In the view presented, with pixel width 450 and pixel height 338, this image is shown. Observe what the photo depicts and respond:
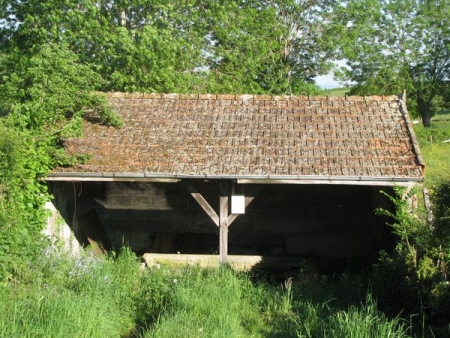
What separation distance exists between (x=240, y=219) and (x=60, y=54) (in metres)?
5.05

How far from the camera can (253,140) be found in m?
9.05

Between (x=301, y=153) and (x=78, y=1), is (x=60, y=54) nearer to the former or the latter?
(x=301, y=153)

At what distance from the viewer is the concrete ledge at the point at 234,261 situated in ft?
29.5

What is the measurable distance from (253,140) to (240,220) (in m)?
2.81

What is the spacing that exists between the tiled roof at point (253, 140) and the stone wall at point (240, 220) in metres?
1.72

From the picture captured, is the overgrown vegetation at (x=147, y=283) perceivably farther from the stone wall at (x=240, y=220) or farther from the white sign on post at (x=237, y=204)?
the stone wall at (x=240, y=220)

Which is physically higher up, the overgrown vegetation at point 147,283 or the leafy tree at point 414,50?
the leafy tree at point 414,50

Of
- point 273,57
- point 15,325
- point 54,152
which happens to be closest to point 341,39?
point 273,57

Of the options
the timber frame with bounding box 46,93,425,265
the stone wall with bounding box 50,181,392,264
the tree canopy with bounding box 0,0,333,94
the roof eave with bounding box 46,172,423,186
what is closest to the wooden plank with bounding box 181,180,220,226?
the timber frame with bounding box 46,93,425,265

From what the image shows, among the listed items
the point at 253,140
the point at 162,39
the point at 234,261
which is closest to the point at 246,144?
the point at 253,140

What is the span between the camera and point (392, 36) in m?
37.7

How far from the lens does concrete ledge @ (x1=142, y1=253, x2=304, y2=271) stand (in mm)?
9000

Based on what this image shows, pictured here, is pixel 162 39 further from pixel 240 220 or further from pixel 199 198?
pixel 199 198

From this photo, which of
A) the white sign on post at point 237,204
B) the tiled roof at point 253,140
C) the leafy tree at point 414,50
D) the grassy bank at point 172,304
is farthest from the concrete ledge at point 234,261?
the leafy tree at point 414,50
